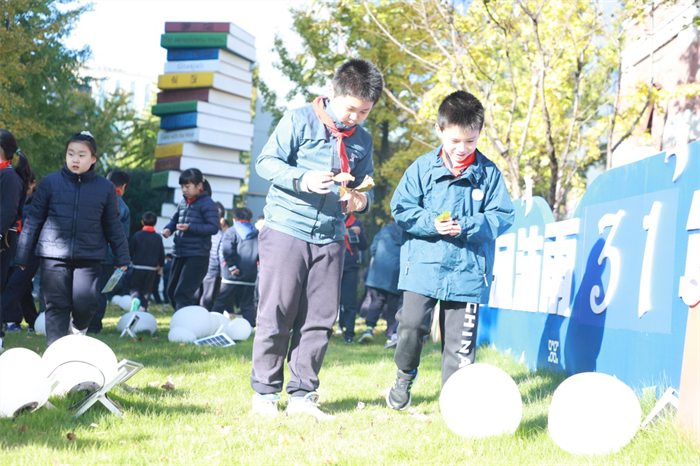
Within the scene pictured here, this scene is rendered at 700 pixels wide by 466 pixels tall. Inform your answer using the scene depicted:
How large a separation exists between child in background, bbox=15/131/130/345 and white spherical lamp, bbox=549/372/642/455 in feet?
12.7

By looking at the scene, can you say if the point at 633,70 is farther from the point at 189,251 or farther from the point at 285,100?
the point at 285,100

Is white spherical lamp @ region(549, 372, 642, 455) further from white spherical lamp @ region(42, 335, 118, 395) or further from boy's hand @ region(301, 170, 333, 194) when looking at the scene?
white spherical lamp @ region(42, 335, 118, 395)

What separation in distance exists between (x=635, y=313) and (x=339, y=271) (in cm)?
199

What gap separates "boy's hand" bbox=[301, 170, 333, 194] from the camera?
382 cm

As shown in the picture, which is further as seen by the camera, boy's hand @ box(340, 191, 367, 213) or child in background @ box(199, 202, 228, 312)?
child in background @ box(199, 202, 228, 312)

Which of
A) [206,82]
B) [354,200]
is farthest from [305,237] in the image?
[206,82]

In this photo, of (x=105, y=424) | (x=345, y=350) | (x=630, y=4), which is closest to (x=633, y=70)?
(x=630, y=4)

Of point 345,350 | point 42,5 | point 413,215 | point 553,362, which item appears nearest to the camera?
point 413,215

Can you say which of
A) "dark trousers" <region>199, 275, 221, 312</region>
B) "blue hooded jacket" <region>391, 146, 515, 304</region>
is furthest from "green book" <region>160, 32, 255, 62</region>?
"blue hooded jacket" <region>391, 146, 515, 304</region>

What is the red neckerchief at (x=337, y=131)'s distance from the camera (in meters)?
4.21

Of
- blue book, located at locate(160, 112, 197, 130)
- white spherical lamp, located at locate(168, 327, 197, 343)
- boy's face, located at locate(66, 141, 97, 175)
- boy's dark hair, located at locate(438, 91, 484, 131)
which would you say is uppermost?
blue book, located at locate(160, 112, 197, 130)

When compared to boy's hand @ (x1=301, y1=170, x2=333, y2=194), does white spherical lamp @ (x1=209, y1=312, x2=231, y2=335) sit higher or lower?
lower

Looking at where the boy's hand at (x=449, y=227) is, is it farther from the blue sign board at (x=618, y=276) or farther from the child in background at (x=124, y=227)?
the child in background at (x=124, y=227)

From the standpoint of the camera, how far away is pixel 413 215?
445cm
